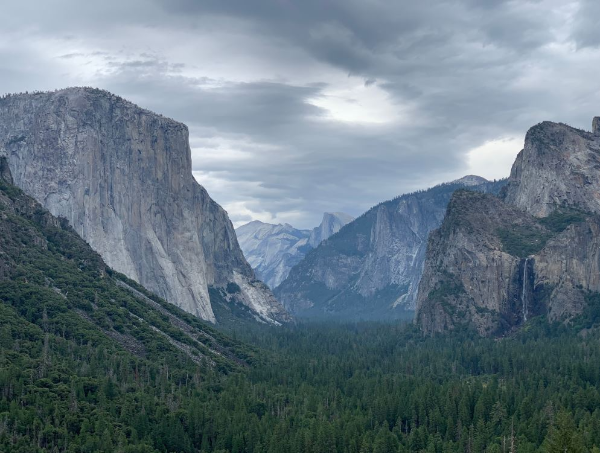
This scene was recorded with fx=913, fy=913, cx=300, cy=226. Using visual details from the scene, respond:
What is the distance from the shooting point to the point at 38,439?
149m

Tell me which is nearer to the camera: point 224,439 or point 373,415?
point 224,439

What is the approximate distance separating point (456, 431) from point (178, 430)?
53763 mm

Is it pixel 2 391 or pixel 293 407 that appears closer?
pixel 2 391

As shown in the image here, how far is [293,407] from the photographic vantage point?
194375mm

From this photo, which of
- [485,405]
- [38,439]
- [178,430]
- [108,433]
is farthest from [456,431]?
[38,439]

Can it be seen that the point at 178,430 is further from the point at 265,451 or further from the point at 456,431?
the point at 456,431

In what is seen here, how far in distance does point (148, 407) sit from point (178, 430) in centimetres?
1105

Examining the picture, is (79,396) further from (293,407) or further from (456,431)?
(456,431)

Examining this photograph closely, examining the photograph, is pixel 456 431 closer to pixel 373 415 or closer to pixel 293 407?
pixel 373 415

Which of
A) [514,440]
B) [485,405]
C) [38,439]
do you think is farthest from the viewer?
[485,405]

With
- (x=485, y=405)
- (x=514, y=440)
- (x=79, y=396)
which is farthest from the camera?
(x=485, y=405)

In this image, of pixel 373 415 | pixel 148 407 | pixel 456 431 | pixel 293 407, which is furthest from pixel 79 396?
pixel 456 431

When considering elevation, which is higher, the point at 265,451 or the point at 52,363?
the point at 52,363

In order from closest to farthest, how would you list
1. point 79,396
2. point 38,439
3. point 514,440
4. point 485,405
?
point 38,439
point 514,440
point 79,396
point 485,405
